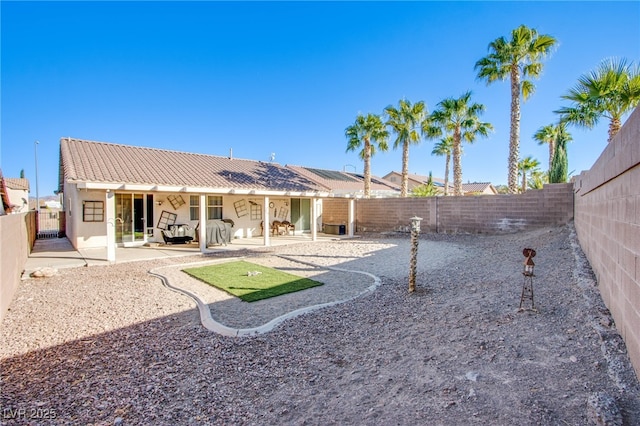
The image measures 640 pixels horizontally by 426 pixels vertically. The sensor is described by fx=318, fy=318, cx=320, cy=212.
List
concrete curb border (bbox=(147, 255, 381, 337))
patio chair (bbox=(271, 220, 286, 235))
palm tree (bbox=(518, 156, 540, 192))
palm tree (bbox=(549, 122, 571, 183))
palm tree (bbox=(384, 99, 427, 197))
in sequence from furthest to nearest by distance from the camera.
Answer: palm tree (bbox=(518, 156, 540, 192))
palm tree (bbox=(384, 99, 427, 197))
patio chair (bbox=(271, 220, 286, 235))
palm tree (bbox=(549, 122, 571, 183))
concrete curb border (bbox=(147, 255, 381, 337))

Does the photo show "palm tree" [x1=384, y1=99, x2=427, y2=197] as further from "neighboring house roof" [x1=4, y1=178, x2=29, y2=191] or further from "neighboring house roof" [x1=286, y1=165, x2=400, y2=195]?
"neighboring house roof" [x1=4, y1=178, x2=29, y2=191]

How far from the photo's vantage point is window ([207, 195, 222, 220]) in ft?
52.5

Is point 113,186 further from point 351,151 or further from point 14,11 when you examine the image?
point 351,151

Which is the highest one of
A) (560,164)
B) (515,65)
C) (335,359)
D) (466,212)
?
(515,65)

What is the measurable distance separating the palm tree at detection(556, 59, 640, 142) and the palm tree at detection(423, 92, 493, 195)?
9.54 m

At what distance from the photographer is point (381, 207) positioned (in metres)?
19.0

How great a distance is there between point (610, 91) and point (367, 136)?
45.3ft

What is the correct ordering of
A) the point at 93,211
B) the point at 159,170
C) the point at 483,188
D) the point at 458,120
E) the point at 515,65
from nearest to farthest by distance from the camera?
the point at 93,211 → the point at 159,170 → the point at 515,65 → the point at 458,120 → the point at 483,188

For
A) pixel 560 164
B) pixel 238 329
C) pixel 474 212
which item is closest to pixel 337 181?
pixel 474 212

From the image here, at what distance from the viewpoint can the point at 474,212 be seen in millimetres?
15438

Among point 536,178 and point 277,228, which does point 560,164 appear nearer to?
point 277,228

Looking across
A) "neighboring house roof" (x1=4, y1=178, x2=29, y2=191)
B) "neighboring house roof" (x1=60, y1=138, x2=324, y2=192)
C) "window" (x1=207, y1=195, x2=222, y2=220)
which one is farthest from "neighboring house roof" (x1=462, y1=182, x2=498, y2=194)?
"neighboring house roof" (x1=4, y1=178, x2=29, y2=191)

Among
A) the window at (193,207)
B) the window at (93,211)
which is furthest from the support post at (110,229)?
the window at (193,207)

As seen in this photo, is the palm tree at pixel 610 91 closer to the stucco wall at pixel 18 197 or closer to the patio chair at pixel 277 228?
the patio chair at pixel 277 228
